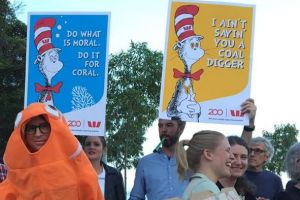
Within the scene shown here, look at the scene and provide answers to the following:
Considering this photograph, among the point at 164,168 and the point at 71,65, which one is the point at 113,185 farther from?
the point at 71,65

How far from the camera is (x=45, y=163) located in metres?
3.60

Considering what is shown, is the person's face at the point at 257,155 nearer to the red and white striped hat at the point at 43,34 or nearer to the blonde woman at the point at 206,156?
the blonde woman at the point at 206,156

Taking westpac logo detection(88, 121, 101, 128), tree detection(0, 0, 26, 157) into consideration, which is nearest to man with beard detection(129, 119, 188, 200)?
westpac logo detection(88, 121, 101, 128)

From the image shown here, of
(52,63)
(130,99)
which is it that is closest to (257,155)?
(52,63)

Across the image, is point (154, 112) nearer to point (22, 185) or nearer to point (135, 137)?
point (135, 137)

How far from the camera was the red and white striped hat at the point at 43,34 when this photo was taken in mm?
5612

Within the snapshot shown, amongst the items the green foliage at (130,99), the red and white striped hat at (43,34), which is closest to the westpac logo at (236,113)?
the red and white striped hat at (43,34)

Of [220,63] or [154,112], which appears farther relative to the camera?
[154,112]

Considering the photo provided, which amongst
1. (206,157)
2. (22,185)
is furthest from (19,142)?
(206,157)

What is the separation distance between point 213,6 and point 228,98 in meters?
0.86

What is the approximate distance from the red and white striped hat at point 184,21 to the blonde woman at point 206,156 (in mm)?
1498

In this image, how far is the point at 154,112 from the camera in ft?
93.5

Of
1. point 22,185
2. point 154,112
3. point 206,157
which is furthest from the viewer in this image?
point 154,112

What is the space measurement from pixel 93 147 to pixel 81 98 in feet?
1.50
